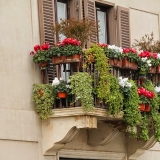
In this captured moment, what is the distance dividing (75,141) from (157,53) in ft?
8.97

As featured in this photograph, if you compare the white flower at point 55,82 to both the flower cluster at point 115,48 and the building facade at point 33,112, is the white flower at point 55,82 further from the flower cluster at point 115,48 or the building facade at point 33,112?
the flower cluster at point 115,48

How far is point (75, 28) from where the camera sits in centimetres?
1780

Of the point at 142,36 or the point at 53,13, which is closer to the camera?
the point at 53,13

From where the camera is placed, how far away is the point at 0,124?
16.9 metres

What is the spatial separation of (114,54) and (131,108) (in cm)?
113

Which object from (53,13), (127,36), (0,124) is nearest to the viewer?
(0,124)

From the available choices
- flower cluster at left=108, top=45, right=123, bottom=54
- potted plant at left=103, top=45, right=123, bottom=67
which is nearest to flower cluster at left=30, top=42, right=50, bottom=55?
potted plant at left=103, top=45, right=123, bottom=67

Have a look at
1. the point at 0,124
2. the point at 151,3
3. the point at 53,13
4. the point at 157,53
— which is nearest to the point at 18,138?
the point at 0,124

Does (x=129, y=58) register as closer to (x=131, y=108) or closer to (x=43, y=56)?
(x=131, y=108)

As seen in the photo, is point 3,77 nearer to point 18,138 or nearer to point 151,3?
point 18,138

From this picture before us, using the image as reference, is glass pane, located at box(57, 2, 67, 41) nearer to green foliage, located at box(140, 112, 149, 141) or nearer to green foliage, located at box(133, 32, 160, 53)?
green foliage, located at box(133, 32, 160, 53)

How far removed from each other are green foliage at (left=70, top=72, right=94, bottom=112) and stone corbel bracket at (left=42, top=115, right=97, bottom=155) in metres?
0.26

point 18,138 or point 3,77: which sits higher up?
point 3,77

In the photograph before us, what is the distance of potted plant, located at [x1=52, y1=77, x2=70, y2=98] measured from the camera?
1738 cm
